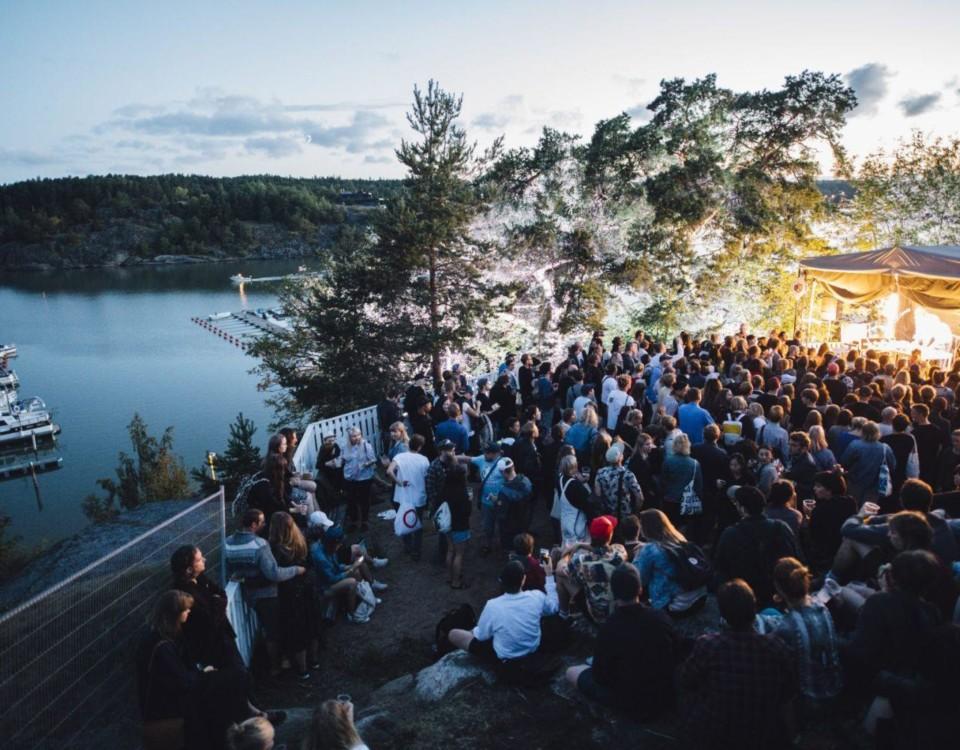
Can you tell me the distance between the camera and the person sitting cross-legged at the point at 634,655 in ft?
11.2

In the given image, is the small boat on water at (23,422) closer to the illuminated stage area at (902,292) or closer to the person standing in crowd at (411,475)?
the person standing in crowd at (411,475)

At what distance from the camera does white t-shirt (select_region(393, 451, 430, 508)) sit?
696 centimetres

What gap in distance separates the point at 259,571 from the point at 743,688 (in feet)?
12.6

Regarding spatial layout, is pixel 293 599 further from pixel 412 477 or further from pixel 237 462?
pixel 237 462

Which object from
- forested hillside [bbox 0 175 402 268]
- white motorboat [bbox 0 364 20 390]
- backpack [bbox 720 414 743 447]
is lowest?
white motorboat [bbox 0 364 20 390]

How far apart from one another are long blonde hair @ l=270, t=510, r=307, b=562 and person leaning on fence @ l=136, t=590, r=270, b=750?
1.60 m

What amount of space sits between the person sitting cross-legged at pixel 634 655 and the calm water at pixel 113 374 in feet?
112

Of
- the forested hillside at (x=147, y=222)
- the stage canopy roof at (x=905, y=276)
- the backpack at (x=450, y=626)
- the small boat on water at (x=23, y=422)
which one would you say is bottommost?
the small boat on water at (x=23, y=422)

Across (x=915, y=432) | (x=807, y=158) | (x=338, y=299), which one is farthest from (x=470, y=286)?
(x=807, y=158)

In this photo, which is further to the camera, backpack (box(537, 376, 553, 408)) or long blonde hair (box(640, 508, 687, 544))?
backpack (box(537, 376, 553, 408))

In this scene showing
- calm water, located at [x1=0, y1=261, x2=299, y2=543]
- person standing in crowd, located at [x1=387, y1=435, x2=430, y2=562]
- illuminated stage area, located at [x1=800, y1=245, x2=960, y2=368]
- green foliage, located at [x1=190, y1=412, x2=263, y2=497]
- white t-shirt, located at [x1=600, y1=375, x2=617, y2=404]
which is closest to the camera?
person standing in crowd, located at [x1=387, y1=435, x2=430, y2=562]

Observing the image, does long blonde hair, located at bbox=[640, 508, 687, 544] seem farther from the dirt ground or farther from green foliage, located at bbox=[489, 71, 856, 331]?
green foliage, located at bbox=[489, 71, 856, 331]

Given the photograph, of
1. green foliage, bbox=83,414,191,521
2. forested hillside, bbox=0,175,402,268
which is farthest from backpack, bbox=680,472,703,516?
forested hillside, bbox=0,175,402,268

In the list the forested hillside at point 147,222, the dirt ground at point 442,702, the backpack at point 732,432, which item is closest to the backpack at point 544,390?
the dirt ground at point 442,702
